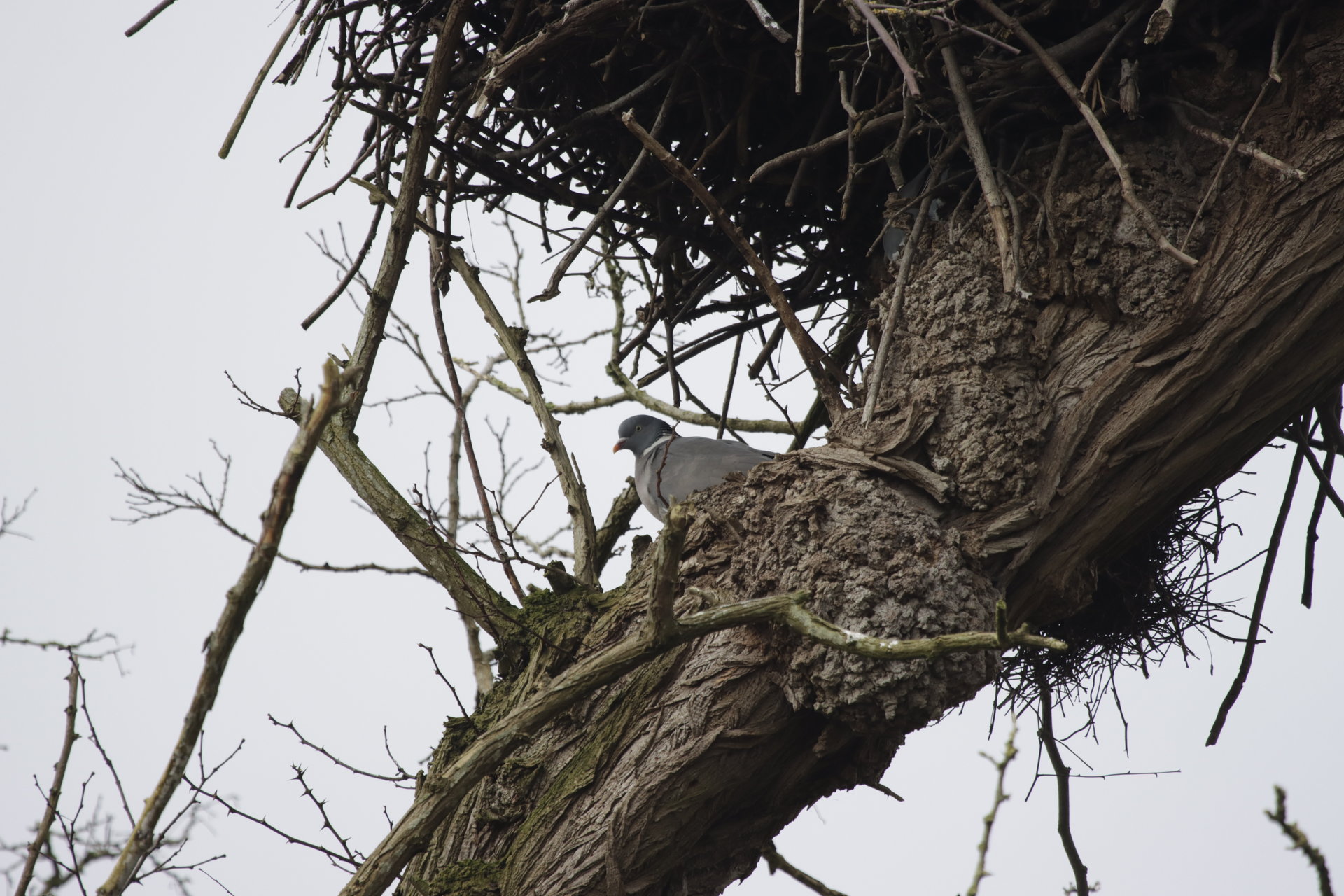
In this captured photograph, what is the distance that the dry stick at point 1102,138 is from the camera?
6.10 feet

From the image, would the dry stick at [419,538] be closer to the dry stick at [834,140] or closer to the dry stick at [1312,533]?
the dry stick at [834,140]

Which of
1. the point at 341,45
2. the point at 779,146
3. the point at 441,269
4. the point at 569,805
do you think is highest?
the point at 341,45

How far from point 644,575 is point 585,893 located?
694mm

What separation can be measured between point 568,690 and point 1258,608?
5.69ft

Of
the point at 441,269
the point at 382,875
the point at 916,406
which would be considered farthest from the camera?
the point at 441,269

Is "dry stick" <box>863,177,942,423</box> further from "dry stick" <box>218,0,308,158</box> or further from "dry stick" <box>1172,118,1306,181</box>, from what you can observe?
"dry stick" <box>218,0,308,158</box>

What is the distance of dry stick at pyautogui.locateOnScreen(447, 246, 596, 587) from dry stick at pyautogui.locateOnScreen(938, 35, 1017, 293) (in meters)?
1.36

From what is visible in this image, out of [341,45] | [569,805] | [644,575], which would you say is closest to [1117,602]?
[644,575]

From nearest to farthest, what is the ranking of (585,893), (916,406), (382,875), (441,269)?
(382,875), (585,893), (916,406), (441,269)

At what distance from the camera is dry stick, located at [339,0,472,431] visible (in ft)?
8.13

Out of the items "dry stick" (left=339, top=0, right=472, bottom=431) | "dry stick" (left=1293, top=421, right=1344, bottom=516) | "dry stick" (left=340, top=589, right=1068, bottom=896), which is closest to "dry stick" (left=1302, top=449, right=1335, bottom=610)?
"dry stick" (left=1293, top=421, right=1344, bottom=516)

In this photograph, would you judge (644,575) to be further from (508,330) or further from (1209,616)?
(1209,616)

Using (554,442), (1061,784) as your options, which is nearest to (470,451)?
(554,442)

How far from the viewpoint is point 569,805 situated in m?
2.13
